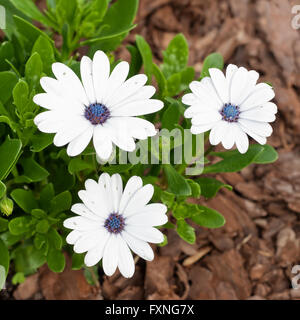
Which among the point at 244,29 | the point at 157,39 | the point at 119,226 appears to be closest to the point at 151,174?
the point at 119,226

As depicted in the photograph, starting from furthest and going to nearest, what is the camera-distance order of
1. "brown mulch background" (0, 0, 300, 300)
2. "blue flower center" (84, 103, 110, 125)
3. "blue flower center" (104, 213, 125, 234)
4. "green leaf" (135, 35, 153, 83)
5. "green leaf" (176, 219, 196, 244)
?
1. "brown mulch background" (0, 0, 300, 300)
2. "green leaf" (135, 35, 153, 83)
3. "green leaf" (176, 219, 196, 244)
4. "blue flower center" (104, 213, 125, 234)
5. "blue flower center" (84, 103, 110, 125)

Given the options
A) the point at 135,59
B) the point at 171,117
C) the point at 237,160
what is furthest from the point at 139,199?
the point at 135,59

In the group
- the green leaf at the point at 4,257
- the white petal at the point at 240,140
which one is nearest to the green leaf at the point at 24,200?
the green leaf at the point at 4,257

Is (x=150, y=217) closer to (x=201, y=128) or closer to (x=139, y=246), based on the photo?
(x=139, y=246)

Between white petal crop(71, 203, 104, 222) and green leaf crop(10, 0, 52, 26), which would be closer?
white petal crop(71, 203, 104, 222)

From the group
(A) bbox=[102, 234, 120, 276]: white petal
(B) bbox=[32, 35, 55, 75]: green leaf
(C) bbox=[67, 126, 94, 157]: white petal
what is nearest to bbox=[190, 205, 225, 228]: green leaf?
(A) bbox=[102, 234, 120, 276]: white petal

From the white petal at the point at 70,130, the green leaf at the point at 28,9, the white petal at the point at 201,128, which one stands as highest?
the green leaf at the point at 28,9

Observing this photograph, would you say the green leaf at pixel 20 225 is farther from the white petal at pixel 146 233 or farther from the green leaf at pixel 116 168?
the white petal at pixel 146 233

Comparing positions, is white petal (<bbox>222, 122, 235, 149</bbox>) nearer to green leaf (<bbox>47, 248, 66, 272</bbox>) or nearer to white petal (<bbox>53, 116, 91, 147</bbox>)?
white petal (<bbox>53, 116, 91, 147</bbox>)
